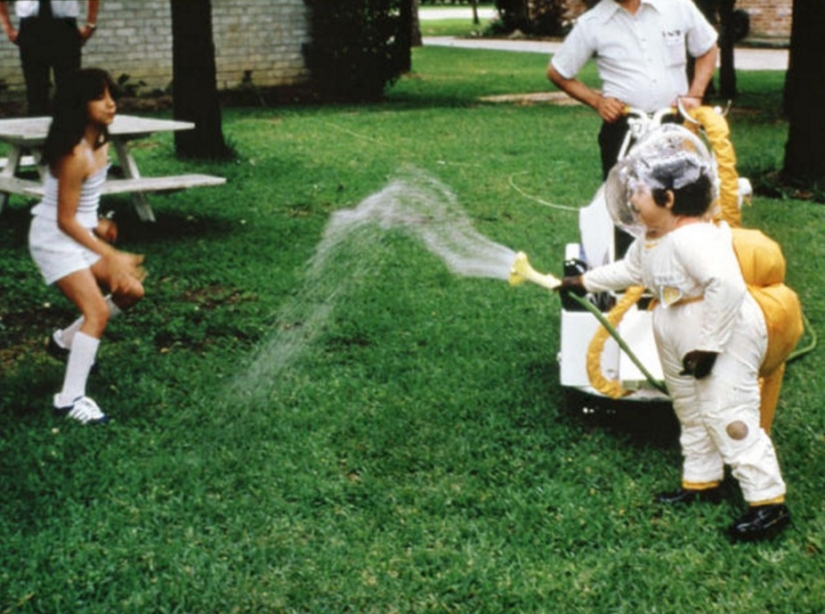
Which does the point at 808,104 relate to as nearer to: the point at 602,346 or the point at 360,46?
the point at 602,346

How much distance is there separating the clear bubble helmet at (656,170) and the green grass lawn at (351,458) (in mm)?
1053

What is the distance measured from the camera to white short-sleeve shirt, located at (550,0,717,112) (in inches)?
238

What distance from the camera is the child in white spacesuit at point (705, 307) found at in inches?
154

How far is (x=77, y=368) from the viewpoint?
5070 millimetres

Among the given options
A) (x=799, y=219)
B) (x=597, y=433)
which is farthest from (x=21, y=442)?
(x=799, y=219)

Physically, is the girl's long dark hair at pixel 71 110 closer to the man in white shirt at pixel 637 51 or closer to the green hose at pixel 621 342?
the green hose at pixel 621 342

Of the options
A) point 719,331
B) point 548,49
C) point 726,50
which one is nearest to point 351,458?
point 719,331

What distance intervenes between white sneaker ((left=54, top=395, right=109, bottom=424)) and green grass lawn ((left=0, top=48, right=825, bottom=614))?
0.07 metres

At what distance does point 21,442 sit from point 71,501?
0.64m

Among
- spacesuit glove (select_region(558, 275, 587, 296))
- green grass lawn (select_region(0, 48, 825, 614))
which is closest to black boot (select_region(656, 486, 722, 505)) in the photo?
green grass lawn (select_region(0, 48, 825, 614))

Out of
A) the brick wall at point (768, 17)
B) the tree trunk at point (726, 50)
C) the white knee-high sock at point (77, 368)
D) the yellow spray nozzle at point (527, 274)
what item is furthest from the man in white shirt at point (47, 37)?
the brick wall at point (768, 17)

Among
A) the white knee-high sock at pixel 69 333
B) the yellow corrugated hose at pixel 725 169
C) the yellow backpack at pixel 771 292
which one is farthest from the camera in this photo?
the white knee-high sock at pixel 69 333

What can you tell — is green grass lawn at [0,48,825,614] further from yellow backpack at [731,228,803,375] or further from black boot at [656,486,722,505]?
yellow backpack at [731,228,803,375]

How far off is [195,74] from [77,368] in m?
6.94
